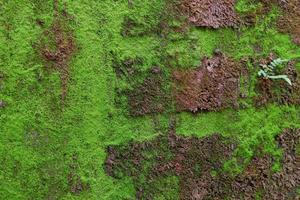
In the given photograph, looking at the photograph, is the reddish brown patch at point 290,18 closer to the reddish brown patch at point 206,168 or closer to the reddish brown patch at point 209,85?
the reddish brown patch at point 209,85

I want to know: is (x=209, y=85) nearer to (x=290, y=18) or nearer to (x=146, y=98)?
(x=146, y=98)

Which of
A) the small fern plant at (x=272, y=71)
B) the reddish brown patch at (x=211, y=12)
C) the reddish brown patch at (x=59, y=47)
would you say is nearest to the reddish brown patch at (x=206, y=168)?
the small fern plant at (x=272, y=71)

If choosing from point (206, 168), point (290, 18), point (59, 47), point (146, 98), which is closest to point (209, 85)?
point (146, 98)

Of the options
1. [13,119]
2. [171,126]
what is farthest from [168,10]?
[13,119]

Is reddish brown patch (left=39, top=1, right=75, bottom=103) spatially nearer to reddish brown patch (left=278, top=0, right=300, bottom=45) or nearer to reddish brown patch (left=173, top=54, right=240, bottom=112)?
reddish brown patch (left=173, top=54, right=240, bottom=112)

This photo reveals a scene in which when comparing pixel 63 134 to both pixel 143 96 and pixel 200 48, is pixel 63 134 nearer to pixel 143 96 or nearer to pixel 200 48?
pixel 143 96

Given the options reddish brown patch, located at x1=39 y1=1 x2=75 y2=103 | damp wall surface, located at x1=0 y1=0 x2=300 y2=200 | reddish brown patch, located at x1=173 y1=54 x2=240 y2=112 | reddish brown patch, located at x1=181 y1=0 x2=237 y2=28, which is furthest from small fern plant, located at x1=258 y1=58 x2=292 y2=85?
reddish brown patch, located at x1=39 y1=1 x2=75 y2=103
